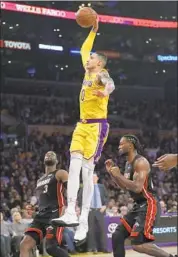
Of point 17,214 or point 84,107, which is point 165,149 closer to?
point 17,214

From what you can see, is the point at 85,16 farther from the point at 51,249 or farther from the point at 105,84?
the point at 51,249

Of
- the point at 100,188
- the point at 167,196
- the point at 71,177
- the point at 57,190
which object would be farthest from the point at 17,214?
the point at 167,196

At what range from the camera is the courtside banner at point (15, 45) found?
25.1 m

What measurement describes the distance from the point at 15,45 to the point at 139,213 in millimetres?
19180

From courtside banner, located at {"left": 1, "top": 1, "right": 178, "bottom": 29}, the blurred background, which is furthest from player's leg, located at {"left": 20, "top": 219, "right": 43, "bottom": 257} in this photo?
courtside banner, located at {"left": 1, "top": 1, "right": 178, "bottom": 29}

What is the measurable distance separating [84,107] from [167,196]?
1459 centimetres

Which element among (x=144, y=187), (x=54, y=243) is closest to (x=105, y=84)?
(x=144, y=187)

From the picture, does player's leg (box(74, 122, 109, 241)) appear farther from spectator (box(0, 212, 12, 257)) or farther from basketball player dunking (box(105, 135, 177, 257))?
spectator (box(0, 212, 12, 257))

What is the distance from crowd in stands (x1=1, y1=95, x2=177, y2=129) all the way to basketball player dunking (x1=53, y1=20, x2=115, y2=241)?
2052 centimetres

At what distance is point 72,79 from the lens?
3369 cm

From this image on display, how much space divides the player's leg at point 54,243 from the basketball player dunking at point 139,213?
0.80 m

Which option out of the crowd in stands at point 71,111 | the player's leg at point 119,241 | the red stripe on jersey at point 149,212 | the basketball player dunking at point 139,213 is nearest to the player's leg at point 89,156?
the basketball player dunking at point 139,213

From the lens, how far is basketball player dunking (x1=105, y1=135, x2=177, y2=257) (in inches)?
305

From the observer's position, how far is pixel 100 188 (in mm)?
14586
